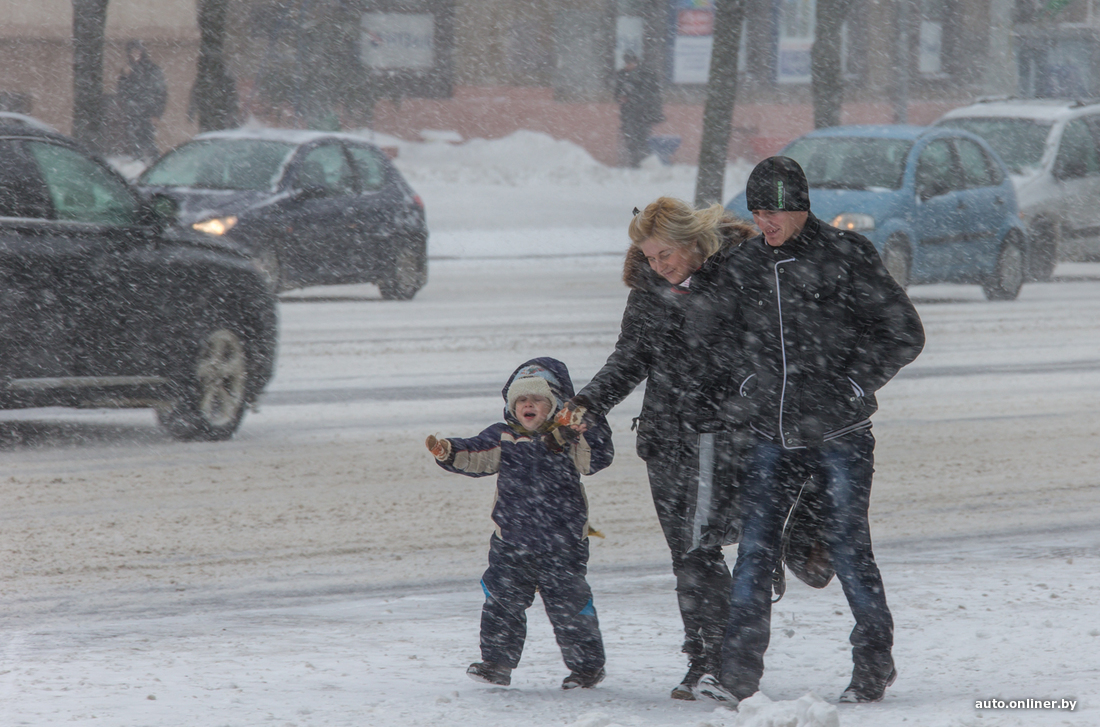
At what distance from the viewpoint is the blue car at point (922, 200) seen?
1598cm

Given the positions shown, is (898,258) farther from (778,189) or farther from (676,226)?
(778,189)

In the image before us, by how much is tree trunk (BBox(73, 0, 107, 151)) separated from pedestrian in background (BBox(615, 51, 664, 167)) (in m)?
11.5

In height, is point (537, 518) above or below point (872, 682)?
above

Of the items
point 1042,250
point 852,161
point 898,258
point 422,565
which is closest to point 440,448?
point 422,565

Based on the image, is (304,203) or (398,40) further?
(398,40)

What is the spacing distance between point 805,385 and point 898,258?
1210 cm

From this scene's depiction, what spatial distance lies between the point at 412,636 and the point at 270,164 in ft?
37.3

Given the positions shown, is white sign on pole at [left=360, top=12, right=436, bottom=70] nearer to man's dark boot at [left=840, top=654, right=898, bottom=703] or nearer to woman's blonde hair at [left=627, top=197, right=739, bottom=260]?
woman's blonde hair at [left=627, top=197, right=739, bottom=260]

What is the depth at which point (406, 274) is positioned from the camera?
17.3 m

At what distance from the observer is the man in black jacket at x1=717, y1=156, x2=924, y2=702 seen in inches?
168

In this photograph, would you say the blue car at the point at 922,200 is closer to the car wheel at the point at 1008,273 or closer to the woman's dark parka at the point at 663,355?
the car wheel at the point at 1008,273

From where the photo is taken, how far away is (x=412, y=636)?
17.0 ft

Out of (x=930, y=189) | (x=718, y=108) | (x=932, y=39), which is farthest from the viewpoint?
(x=932, y=39)

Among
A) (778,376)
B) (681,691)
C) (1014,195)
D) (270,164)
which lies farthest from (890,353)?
(1014,195)
